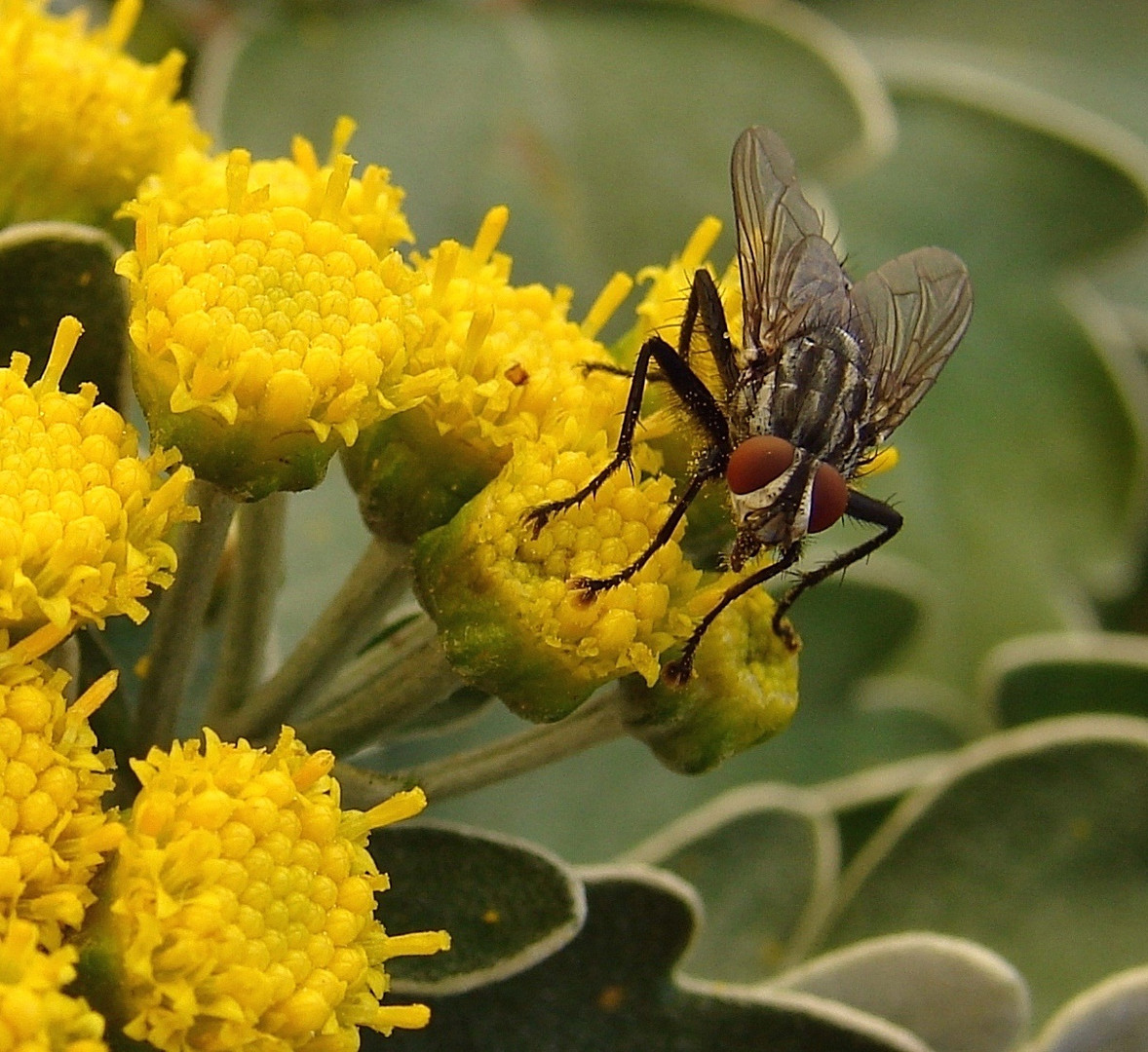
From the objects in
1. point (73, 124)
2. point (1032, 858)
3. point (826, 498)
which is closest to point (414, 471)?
point (826, 498)

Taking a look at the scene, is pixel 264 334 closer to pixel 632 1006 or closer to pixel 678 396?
pixel 678 396

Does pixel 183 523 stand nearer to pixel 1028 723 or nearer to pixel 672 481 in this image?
pixel 672 481

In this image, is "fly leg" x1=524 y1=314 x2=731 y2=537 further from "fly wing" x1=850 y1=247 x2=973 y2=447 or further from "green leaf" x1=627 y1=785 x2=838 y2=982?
"green leaf" x1=627 y1=785 x2=838 y2=982

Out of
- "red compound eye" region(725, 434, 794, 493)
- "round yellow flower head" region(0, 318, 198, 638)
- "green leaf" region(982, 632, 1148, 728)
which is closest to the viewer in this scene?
"round yellow flower head" region(0, 318, 198, 638)

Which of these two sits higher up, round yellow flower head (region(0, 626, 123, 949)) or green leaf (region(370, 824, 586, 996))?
round yellow flower head (region(0, 626, 123, 949))

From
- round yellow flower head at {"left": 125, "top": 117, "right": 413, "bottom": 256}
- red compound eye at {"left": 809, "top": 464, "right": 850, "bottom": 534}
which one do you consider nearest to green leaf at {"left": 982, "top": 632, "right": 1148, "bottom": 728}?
red compound eye at {"left": 809, "top": 464, "right": 850, "bottom": 534}

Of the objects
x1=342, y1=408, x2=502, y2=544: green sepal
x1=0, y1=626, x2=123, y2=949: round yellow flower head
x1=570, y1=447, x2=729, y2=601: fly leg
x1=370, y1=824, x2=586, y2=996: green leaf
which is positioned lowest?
x1=370, y1=824, x2=586, y2=996: green leaf

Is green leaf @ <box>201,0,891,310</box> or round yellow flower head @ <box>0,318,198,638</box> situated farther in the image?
green leaf @ <box>201,0,891,310</box>
